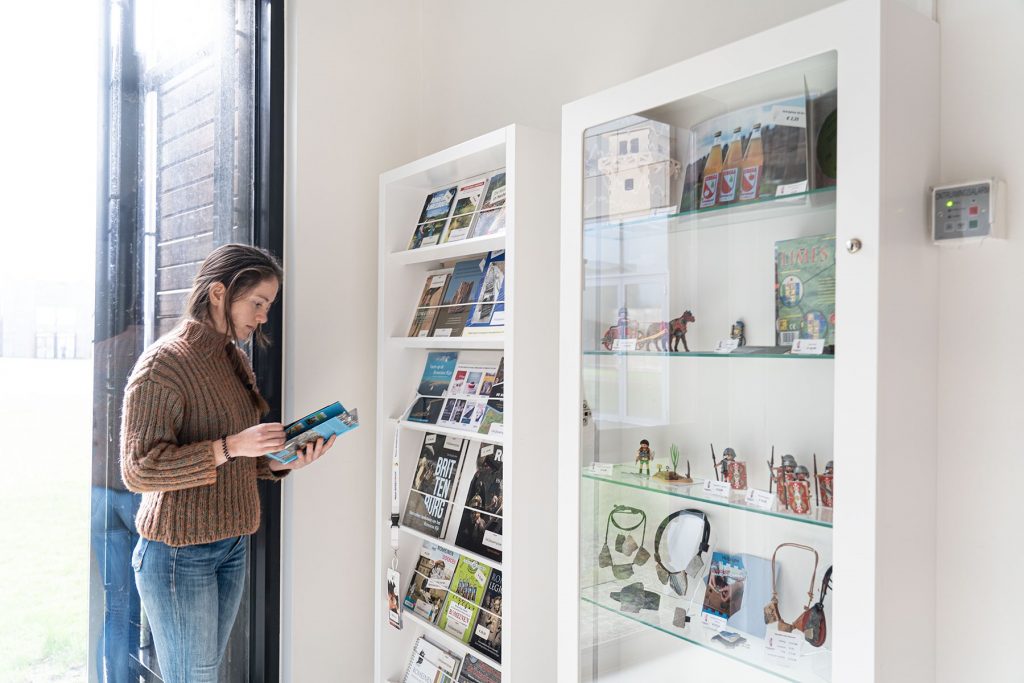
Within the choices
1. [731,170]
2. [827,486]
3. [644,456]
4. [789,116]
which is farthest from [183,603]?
[789,116]

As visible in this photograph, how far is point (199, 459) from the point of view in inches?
67.7

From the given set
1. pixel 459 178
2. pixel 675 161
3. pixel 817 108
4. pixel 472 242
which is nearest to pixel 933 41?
pixel 817 108

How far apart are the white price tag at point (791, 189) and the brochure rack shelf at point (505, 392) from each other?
0.72 metres

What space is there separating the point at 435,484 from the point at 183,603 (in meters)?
0.80

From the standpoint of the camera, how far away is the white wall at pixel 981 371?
3.94ft

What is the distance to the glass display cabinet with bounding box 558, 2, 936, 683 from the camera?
114cm

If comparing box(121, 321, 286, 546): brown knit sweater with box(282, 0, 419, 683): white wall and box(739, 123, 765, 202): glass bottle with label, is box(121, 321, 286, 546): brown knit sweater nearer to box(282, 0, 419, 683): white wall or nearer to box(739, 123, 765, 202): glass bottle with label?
box(282, 0, 419, 683): white wall

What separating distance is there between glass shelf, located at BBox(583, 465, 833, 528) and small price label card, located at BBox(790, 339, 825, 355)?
28cm

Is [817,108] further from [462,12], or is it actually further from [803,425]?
[462,12]

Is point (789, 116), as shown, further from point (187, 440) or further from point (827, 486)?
point (187, 440)

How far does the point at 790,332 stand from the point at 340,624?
1907 millimetres

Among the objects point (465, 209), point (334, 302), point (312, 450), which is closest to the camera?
point (312, 450)

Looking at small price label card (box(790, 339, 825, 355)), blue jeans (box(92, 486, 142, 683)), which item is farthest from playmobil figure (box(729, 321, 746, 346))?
blue jeans (box(92, 486, 142, 683))

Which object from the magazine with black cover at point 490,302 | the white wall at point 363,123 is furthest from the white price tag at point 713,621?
the white wall at point 363,123
